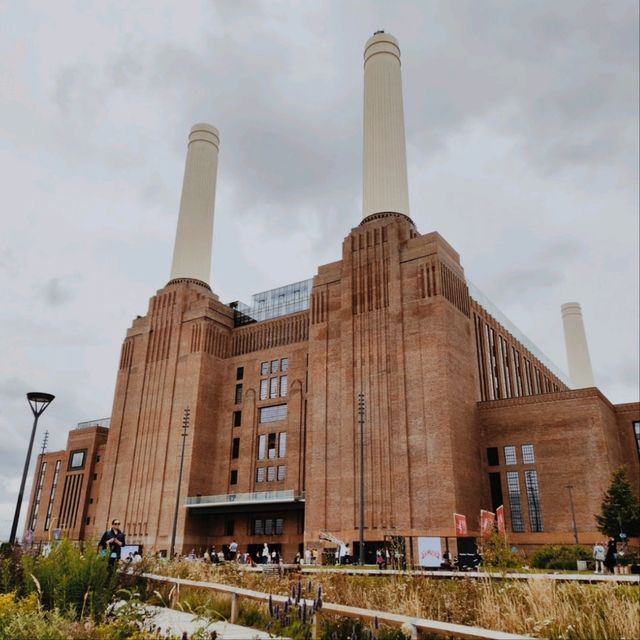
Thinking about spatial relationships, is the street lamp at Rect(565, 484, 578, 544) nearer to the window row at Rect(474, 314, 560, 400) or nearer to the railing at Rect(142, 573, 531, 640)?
the window row at Rect(474, 314, 560, 400)

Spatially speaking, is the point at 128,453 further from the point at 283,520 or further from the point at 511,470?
the point at 511,470

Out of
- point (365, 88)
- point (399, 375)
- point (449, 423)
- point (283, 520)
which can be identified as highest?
point (365, 88)

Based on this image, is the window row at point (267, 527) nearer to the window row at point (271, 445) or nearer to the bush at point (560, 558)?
the window row at point (271, 445)

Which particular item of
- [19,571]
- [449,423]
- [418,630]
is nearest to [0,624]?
[19,571]

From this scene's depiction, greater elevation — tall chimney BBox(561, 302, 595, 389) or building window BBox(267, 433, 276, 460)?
tall chimney BBox(561, 302, 595, 389)

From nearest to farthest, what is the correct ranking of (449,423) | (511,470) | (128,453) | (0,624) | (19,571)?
(0,624) < (19,571) < (449,423) < (511,470) < (128,453)

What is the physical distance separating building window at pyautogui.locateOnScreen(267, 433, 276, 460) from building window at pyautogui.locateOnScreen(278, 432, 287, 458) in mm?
624

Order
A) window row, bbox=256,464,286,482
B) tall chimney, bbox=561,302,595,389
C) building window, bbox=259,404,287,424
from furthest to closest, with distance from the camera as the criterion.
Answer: tall chimney, bbox=561,302,595,389, building window, bbox=259,404,287,424, window row, bbox=256,464,286,482

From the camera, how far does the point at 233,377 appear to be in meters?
64.0

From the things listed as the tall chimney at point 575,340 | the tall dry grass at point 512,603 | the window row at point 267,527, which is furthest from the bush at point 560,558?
the tall chimney at point 575,340

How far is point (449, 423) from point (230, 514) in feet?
83.0

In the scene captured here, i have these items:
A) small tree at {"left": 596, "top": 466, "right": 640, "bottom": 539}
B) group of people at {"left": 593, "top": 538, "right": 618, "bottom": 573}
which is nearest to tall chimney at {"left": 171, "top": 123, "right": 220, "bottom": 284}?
small tree at {"left": 596, "top": 466, "right": 640, "bottom": 539}

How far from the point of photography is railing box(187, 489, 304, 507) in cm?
5278

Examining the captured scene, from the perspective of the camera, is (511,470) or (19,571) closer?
(19,571)
